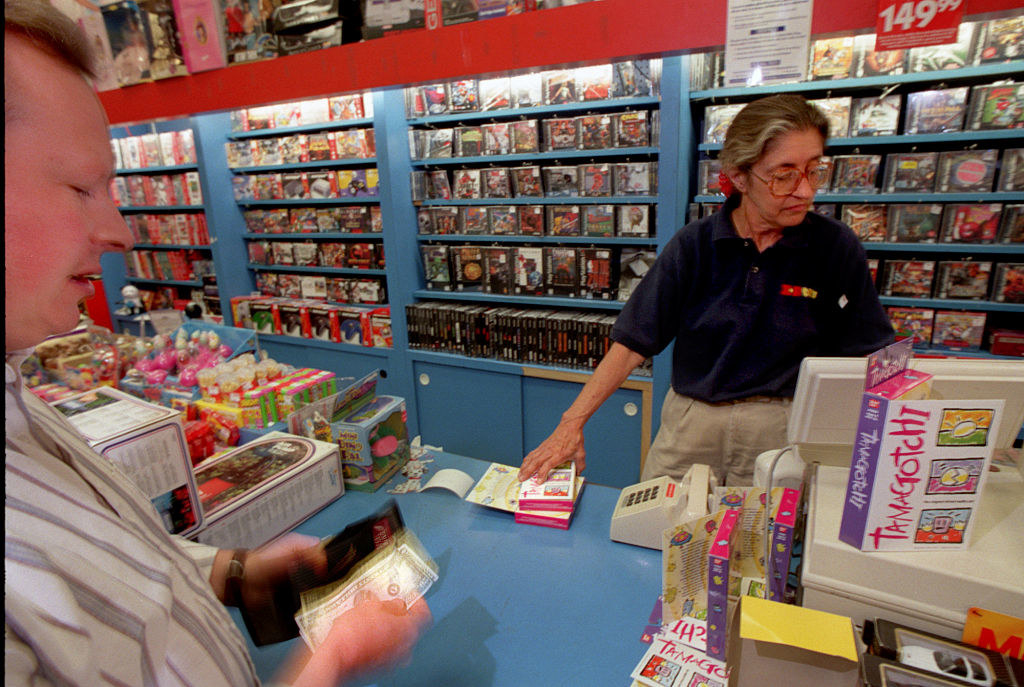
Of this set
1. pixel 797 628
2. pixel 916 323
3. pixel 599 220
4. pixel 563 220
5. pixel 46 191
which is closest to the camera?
pixel 46 191

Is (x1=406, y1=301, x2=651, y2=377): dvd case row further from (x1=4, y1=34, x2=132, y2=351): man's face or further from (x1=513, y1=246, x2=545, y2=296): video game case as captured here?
(x1=4, y1=34, x2=132, y2=351): man's face

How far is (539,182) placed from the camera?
10.9 ft

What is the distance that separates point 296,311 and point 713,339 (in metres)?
3.52

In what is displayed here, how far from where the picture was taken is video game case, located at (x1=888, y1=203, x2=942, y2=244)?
2.57m

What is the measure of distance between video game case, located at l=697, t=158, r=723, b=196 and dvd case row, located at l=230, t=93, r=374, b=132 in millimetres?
2123

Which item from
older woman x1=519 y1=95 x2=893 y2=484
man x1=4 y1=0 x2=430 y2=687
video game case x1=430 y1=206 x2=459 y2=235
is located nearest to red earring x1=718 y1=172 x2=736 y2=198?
older woman x1=519 y1=95 x2=893 y2=484

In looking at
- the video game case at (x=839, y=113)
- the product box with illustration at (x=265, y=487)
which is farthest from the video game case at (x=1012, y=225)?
the product box with illustration at (x=265, y=487)

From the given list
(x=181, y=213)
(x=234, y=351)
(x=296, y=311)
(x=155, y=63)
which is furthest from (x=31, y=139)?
(x=181, y=213)

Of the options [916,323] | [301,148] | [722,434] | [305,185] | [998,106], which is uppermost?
[301,148]

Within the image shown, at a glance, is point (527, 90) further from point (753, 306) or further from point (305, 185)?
point (753, 306)

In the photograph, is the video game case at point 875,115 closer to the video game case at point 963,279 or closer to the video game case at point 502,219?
the video game case at point 963,279

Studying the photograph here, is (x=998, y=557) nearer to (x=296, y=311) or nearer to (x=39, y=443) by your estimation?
(x=39, y=443)

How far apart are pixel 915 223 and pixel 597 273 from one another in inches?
61.3

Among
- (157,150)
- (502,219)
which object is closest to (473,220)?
(502,219)
